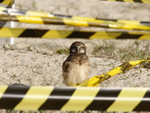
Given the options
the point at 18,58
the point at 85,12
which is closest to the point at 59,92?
the point at 18,58

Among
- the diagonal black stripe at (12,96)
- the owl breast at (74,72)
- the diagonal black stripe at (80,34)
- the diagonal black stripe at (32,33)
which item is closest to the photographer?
the diagonal black stripe at (12,96)

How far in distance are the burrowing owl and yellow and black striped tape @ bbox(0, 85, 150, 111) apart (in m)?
1.03

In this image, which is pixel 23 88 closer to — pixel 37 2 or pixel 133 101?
pixel 133 101

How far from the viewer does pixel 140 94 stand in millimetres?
1175

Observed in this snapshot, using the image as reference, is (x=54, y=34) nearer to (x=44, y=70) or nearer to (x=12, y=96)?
(x=12, y=96)

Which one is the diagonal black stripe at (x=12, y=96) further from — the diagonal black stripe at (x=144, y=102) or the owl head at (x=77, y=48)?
the owl head at (x=77, y=48)

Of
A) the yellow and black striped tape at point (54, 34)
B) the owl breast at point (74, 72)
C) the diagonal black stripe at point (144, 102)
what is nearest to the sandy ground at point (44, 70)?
the owl breast at point (74, 72)

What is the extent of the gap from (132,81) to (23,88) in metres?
1.78

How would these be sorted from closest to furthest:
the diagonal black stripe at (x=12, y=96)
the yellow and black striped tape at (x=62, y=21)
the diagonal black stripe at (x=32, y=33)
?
the diagonal black stripe at (x=12, y=96)
the diagonal black stripe at (x=32, y=33)
the yellow and black striped tape at (x=62, y=21)

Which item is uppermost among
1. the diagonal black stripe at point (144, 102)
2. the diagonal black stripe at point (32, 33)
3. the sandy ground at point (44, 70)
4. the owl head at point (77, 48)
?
the diagonal black stripe at point (32, 33)

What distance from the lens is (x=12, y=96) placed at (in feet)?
3.72

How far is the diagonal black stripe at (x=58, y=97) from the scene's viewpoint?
3.79 ft

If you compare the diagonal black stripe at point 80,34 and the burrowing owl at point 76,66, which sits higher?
the diagonal black stripe at point 80,34

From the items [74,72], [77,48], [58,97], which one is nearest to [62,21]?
[77,48]
